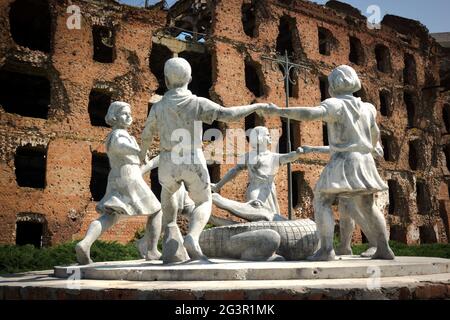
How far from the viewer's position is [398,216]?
24.2m

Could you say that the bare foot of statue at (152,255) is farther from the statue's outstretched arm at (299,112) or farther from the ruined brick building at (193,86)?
the ruined brick building at (193,86)

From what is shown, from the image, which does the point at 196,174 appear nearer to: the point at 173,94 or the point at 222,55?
the point at 173,94

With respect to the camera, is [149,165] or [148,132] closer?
[148,132]

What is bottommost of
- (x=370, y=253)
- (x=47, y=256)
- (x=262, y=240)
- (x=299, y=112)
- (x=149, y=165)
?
(x=47, y=256)

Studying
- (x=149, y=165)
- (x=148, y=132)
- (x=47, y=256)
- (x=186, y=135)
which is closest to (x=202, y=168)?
(x=186, y=135)

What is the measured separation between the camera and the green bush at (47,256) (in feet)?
31.7

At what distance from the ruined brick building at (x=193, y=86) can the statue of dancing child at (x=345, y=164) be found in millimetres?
11423

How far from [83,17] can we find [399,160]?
18.5 metres

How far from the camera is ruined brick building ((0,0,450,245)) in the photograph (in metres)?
16.1

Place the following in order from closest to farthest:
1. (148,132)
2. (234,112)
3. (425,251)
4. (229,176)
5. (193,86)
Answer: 1. (234,112)
2. (148,132)
3. (229,176)
4. (425,251)
5. (193,86)

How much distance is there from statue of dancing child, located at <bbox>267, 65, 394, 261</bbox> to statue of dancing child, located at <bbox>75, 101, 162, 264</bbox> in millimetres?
2022

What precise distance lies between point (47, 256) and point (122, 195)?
5.98 meters

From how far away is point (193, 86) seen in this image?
23438mm

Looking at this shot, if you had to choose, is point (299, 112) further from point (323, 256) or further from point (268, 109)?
point (323, 256)
